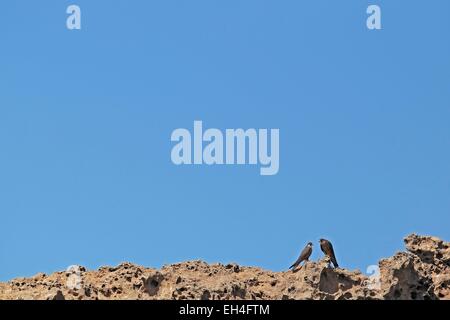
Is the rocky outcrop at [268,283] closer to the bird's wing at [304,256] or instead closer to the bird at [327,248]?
the bird's wing at [304,256]

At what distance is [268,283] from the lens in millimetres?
26375

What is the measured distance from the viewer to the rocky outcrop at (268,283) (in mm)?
24047

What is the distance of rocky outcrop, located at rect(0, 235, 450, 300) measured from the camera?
947 inches

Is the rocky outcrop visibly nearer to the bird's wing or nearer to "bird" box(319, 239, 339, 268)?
the bird's wing

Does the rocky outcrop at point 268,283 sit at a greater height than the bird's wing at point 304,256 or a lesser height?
Answer: lesser

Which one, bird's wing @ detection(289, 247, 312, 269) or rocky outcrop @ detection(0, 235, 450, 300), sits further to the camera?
bird's wing @ detection(289, 247, 312, 269)

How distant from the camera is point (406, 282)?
24.3m

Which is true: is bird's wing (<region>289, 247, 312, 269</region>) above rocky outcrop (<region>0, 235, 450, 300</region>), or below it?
above

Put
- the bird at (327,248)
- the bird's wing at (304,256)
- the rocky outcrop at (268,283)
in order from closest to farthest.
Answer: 1. the rocky outcrop at (268,283)
2. the bird at (327,248)
3. the bird's wing at (304,256)

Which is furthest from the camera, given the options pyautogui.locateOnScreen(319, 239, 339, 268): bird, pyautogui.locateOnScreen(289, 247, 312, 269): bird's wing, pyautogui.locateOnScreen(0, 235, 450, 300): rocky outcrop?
pyautogui.locateOnScreen(289, 247, 312, 269): bird's wing

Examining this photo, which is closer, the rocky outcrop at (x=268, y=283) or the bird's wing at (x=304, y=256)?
the rocky outcrop at (x=268, y=283)

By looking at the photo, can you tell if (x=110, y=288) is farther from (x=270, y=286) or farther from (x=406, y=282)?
(x=406, y=282)

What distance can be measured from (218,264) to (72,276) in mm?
4297
